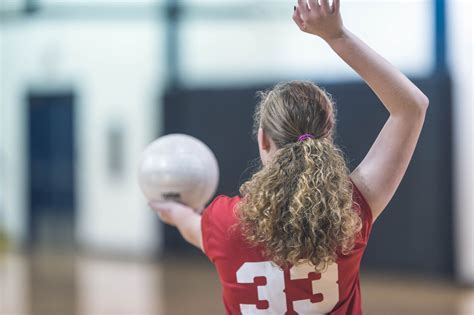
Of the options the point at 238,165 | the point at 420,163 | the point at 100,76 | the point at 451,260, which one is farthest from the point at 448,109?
the point at 100,76

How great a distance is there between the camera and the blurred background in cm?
590

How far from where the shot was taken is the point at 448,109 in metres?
6.02

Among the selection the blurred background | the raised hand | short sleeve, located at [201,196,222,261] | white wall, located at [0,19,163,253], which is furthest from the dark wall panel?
the raised hand

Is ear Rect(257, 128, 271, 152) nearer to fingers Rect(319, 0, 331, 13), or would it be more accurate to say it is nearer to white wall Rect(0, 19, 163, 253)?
fingers Rect(319, 0, 331, 13)

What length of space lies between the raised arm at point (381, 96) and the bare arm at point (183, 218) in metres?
0.37

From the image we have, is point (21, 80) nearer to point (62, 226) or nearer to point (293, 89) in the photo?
point (62, 226)

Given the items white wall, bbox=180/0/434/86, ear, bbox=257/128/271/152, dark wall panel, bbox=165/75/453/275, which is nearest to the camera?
ear, bbox=257/128/271/152

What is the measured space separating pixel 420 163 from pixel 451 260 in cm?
86

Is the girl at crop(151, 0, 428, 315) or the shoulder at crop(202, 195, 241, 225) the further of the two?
the shoulder at crop(202, 195, 241, 225)

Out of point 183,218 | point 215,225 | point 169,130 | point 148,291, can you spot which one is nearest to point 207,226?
point 215,225

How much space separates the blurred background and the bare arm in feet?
10.8

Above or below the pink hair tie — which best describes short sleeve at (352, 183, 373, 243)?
below

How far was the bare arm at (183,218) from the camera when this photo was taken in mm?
1574

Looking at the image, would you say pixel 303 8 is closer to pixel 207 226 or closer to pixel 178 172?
pixel 207 226
